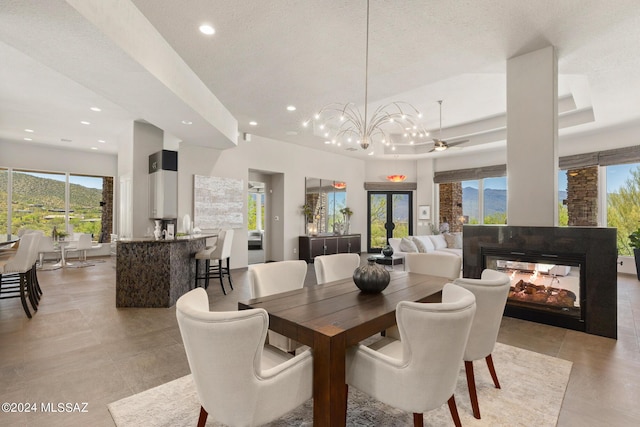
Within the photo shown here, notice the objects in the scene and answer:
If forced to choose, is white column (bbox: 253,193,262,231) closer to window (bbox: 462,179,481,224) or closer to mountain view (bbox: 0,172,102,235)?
mountain view (bbox: 0,172,102,235)

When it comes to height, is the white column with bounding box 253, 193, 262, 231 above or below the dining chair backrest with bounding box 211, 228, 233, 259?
above

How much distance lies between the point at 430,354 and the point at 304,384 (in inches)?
24.3

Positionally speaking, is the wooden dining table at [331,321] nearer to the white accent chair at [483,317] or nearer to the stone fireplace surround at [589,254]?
the white accent chair at [483,317]

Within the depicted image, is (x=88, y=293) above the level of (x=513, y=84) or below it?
below

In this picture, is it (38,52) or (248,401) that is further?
(38,52)

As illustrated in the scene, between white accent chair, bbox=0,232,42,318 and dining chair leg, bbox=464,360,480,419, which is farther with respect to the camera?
white accent chair, bbox=0,232,42,318

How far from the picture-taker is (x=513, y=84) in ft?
12.1

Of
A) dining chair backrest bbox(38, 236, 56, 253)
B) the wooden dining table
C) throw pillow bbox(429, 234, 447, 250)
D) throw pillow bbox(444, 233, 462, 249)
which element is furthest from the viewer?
throw pillow bbox(444, 233, 462, 249)

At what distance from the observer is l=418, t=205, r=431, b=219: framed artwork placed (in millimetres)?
9554

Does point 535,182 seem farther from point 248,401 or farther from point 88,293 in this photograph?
point 88,293

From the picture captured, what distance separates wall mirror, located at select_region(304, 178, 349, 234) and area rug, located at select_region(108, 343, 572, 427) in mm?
6214

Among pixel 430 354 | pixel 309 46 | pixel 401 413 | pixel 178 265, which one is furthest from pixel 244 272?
pixel 430 354

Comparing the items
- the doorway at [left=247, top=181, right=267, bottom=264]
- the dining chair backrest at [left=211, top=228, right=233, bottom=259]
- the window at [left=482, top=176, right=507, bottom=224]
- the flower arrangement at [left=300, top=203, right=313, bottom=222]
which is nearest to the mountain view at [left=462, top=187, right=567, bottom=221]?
the window at [left=482, top=176, right=507, bottom=224]

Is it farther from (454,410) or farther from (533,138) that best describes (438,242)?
(454,410)
